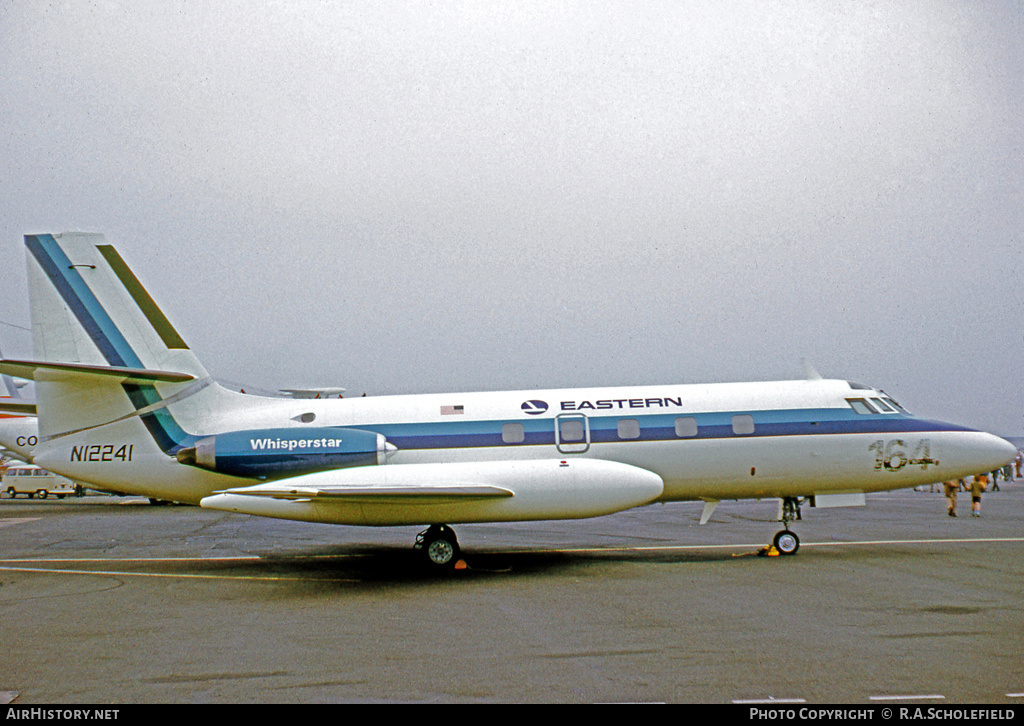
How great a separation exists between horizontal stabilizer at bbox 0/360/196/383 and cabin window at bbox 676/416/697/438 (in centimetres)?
951

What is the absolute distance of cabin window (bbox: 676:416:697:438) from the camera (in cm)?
1397

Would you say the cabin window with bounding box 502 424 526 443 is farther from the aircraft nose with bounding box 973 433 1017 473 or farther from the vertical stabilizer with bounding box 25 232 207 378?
the aircraft nose with bounding box 973 433 1017 473

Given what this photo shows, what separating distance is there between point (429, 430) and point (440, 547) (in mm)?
2163

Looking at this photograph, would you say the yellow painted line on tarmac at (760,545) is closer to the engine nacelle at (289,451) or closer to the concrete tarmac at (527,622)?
the concrete tarmac at (527,622)

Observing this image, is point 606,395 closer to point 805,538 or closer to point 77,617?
point 805,538

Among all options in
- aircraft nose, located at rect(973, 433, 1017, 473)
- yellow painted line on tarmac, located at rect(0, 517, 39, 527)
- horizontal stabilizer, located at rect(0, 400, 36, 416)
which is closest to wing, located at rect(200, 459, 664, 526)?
aircraft nose, located at rect(973, 433, 1017, 473)

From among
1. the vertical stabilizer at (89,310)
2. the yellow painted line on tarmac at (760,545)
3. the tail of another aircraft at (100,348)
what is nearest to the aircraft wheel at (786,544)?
the yellow painted line on tarmac at (760,545)

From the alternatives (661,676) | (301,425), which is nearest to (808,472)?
(661,676)

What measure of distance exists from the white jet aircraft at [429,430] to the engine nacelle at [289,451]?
3cm

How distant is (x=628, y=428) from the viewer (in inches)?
549

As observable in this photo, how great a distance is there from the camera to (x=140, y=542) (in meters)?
19.1

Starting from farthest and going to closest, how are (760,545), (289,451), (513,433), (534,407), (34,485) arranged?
(34,485)
(760,545)
(534,407)
(513,433)
(289,451)

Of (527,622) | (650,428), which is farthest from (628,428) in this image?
(527,622)

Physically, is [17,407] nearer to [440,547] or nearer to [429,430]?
[429,430]
